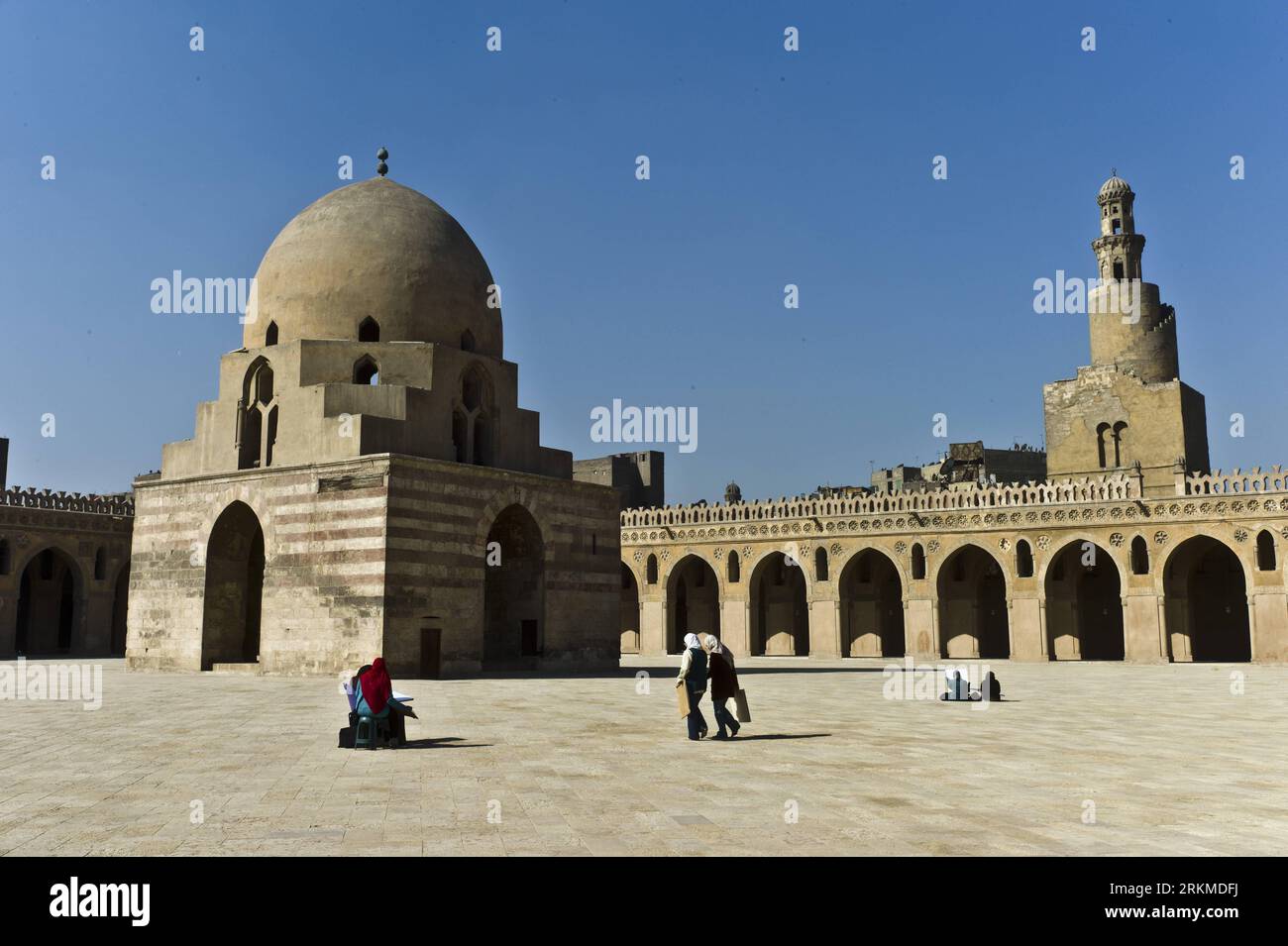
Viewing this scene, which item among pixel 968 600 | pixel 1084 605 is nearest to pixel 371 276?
pixel 968 600

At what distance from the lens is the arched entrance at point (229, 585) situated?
971 inches

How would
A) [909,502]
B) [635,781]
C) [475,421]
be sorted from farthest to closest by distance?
[909,502] → [475,421] → [635,781]

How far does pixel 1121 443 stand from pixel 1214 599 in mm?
6552

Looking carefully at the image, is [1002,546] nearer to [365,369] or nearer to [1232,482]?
[1232,482]

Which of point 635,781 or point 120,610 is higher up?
point 120,610

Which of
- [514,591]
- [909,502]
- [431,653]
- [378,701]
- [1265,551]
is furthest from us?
[909,502]

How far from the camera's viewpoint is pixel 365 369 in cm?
2459

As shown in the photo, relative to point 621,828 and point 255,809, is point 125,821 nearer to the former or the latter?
point 255,809

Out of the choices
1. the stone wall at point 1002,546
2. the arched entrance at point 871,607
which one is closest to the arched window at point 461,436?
the stone wall at point 1002,546

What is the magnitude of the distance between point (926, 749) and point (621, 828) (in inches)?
203

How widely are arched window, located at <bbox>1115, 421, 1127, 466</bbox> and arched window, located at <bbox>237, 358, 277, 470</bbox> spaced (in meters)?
30.1

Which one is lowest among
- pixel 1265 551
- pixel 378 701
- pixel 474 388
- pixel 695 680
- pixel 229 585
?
pixel 378 701
